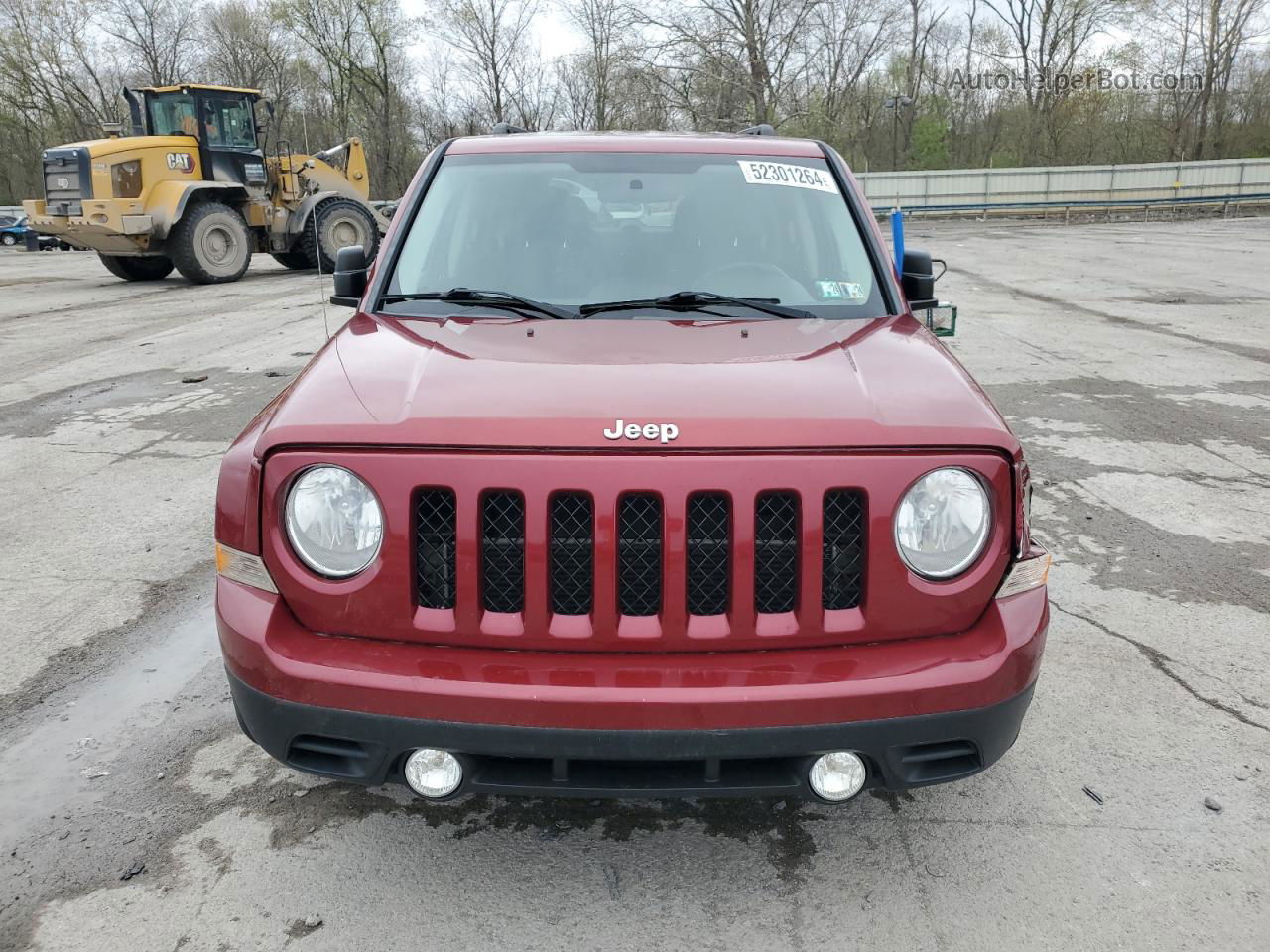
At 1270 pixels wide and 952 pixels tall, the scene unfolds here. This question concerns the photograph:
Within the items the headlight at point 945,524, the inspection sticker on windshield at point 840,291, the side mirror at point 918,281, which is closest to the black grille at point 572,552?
the headlight at point 945,524

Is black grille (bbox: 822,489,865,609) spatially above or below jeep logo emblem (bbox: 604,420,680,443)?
below

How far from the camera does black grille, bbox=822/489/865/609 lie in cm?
195

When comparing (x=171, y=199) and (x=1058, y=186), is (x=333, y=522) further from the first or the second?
(x=1058, y=186)

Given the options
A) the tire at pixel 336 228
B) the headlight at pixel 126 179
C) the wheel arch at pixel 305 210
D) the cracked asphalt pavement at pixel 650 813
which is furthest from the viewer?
the tire at pixel 336 228

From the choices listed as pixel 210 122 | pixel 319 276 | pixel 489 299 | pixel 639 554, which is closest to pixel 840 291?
pixel 489 299

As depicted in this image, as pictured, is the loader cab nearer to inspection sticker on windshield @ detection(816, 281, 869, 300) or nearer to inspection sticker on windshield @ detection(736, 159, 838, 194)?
inspection sticker on windshield @ detection(736, 159, 838, 194)

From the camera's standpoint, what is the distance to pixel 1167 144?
4400 centimetres

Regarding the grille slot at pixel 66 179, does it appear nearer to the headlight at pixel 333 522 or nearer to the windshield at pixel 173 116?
the windshield at pixel 173 116

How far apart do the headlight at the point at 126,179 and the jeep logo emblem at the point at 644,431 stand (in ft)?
57.1

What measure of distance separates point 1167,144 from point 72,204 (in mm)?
44543

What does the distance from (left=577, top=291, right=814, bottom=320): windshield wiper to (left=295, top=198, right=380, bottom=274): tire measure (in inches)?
650

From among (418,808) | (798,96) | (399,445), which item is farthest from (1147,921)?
(798,96)

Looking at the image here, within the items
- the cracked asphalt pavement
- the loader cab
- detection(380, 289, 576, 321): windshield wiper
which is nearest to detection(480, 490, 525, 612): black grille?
the cracked asphalt pavement

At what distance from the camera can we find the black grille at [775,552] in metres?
1.94
